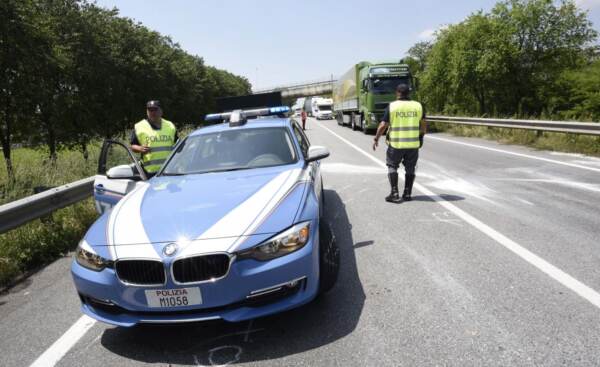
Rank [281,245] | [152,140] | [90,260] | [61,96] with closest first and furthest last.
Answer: [281,245] → [90,260] → [152,140] → [61,96]

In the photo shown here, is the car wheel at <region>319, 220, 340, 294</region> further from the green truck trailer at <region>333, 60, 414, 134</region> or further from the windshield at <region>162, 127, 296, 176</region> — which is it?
the green truck trailer at <region>333, 60, 414, 134</region>

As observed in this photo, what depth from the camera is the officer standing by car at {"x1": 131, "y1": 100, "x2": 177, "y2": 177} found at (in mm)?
6336

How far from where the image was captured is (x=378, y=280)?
3908mm

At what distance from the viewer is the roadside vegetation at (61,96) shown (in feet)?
19.4

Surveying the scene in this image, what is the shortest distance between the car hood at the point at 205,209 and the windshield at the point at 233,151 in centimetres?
36

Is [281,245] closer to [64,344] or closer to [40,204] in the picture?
[64,344]

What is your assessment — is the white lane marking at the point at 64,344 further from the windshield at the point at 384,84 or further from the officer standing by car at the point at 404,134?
the windshield at the point at 384,84

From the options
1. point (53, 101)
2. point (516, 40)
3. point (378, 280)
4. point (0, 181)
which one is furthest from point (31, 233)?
point (516, 40)

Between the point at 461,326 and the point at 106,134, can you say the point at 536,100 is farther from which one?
the point at 461,326

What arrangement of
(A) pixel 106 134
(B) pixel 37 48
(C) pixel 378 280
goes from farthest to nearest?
(A) pixel 106 134
(B) pixel 37 48
(C) pixel 378 280

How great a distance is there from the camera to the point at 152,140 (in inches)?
251

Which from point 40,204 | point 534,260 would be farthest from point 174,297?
point 40,204

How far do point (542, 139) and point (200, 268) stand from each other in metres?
14.5

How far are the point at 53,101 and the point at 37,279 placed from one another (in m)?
14.9
